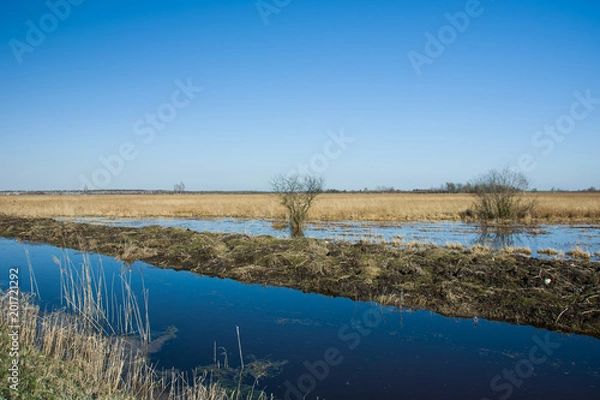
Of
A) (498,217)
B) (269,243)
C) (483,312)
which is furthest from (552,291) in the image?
(498,217)

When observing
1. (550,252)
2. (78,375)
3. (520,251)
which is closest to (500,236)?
(550,252)

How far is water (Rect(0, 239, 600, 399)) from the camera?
5.38m

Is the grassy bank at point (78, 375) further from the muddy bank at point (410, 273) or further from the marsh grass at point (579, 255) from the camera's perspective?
the marsh grass at point (579, 255)

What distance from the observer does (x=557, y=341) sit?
6922 millimetres

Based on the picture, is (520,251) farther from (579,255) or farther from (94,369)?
(94,369)

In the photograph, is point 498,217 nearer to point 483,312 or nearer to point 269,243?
point 269,243

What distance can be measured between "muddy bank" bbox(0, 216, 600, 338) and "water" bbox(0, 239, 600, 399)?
0.58 meters

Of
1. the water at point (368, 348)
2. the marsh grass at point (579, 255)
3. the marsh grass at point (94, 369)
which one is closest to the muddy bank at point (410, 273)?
the water at point (368, 348)

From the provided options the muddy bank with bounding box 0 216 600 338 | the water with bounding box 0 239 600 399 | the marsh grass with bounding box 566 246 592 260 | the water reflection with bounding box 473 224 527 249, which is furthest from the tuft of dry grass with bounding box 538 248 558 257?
the water with bounding box 0 239 600 399

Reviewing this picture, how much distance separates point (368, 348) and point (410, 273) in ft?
13.9

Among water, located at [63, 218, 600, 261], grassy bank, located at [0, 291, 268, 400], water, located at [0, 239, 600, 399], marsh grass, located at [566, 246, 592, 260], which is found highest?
water, located at [63, 218, 600, 261]

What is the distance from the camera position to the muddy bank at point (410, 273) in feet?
26.7

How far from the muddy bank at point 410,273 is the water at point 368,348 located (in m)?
0.58

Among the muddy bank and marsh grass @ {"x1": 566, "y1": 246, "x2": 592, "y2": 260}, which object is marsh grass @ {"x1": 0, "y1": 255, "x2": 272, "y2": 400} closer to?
the muddy bank
